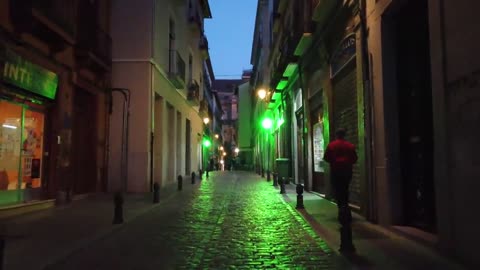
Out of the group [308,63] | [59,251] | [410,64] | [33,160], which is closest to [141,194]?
[33,160]

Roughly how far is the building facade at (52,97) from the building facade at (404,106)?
6.97 metres

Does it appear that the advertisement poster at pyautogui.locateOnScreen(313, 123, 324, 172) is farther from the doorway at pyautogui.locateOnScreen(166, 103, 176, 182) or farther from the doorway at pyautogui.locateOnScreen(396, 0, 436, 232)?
the doorway at pyautogui.locateOnScreen(166, 103, 176, 182)

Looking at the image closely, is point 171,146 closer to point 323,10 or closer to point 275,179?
point 275,179

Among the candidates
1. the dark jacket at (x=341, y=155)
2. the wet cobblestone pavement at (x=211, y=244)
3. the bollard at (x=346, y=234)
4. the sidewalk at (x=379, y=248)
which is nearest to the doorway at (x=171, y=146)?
the wet cobblestone pavement at (x=211, y=244)

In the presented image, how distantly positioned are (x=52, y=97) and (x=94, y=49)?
9.69 ft

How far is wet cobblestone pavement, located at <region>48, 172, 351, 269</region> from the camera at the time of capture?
238 inches

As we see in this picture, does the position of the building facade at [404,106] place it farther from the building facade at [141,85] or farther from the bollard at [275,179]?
the building facade at [141,85]

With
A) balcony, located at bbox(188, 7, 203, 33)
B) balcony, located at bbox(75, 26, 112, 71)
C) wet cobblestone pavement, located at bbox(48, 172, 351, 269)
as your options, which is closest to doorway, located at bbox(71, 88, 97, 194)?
balcony, located at bbox(75, 26, 112, 71)

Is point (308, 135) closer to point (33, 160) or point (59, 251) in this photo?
point (33, 160)

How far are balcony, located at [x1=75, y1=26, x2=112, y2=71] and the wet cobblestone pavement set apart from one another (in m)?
5.37

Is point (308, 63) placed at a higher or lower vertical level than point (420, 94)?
higher

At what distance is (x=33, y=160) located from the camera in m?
12.2

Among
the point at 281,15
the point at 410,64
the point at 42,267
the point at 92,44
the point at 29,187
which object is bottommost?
the point at 42,267

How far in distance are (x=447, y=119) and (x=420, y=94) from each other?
78.7 inches
